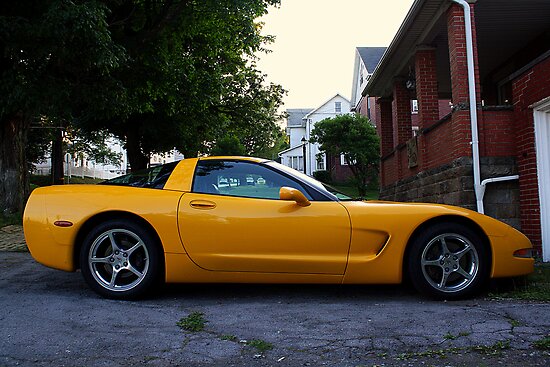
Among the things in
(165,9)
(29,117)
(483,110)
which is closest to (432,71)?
(483,110)

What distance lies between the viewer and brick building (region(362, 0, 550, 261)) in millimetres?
6164

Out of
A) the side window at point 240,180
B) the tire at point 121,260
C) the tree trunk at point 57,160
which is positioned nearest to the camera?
the tire at point 121,260

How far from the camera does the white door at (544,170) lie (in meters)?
5.99

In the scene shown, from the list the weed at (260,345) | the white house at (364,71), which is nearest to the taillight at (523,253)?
the weed at (260,345)

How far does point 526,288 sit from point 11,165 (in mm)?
11673

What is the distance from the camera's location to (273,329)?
10.8 ft

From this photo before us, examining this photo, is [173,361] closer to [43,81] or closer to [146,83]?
[43,81]

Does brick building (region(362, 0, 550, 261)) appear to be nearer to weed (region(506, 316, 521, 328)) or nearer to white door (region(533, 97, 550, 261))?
white door (region(533, 97, 550, 261))

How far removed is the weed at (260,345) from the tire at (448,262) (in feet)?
5.22

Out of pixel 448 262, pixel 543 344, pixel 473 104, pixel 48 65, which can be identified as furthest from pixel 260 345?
pixel 48 65

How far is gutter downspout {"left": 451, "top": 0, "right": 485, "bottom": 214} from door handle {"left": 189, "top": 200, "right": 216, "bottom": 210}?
12.9ft

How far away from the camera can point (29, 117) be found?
12492 mm

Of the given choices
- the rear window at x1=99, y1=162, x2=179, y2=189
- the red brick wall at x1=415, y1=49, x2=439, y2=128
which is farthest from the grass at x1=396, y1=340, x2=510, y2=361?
the red brick wall at x1=415, y1=49, x2=439, y2=128

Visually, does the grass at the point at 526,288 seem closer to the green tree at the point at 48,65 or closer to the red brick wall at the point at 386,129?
the green tree at the point at 48,65
